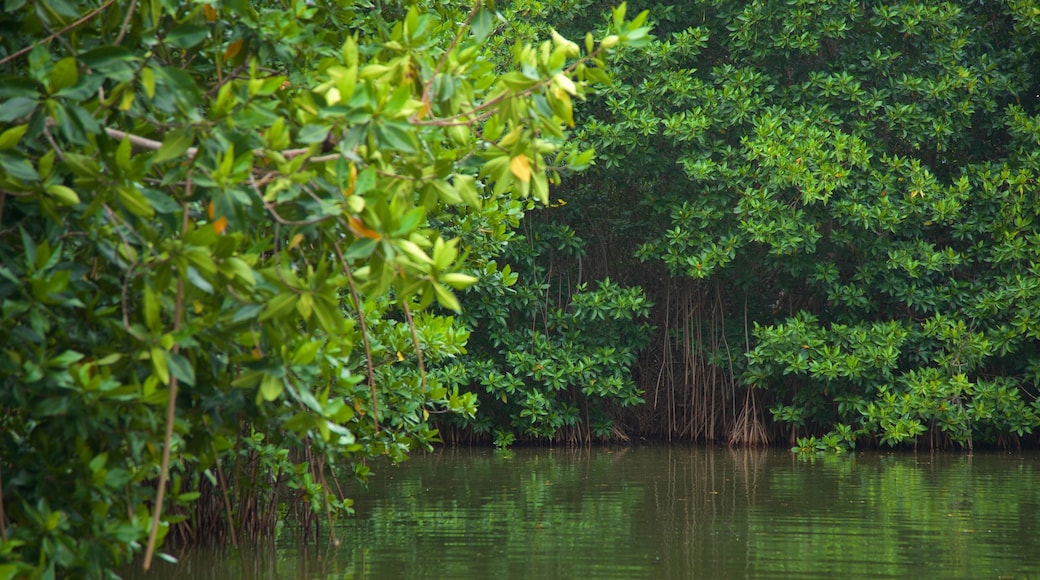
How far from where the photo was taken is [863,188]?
1230 cm

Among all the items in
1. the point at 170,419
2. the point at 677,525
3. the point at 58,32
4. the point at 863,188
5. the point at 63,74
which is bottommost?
the point at 677,525

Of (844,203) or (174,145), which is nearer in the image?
(174,145)

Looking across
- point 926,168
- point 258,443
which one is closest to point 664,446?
point 926,168

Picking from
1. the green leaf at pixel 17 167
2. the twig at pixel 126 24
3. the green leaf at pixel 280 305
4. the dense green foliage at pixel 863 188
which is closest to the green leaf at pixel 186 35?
the twig at pixel 126 24

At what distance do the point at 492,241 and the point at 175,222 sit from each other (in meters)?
4.50

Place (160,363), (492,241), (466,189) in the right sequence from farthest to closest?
(492,241) < (466,189) < (160,363)

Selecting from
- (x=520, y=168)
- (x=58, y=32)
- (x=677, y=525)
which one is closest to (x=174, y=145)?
(x=58, y=32)

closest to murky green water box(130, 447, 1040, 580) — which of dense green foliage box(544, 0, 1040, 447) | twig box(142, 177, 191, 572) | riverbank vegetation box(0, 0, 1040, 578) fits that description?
riverbank vegetation box(0, 0, 1040, 578)

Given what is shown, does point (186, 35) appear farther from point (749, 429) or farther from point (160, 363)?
point (749, 429)

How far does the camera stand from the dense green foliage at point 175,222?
3.17 m

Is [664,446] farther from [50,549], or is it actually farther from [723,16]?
[50,549]

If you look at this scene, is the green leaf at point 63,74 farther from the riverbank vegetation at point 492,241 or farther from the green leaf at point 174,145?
the green leaf at point 174,145

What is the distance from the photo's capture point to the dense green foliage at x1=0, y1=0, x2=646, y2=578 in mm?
3170

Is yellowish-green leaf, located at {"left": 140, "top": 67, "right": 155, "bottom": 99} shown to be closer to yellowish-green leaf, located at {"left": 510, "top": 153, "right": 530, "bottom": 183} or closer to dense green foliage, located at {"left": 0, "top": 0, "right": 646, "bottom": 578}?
dense green foliage, located at {"left": 0, "top": 0, "right": 646, "bottom": 578}
